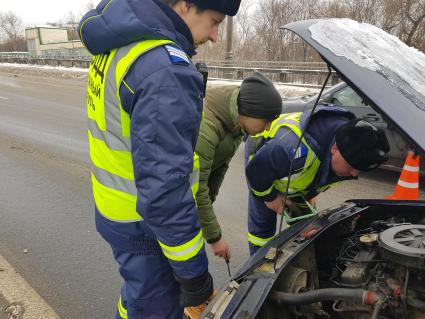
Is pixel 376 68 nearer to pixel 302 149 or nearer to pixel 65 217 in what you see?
pixel 302 149

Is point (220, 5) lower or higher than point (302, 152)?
higher

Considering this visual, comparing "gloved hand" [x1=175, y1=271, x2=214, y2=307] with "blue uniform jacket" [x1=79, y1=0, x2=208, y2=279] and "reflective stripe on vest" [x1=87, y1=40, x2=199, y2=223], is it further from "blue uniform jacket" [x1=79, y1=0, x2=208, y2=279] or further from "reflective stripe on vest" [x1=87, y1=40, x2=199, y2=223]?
"reflective stripe on vest" [x1=87, y1=40, x2=199, y2=223]

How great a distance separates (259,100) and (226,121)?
273mm

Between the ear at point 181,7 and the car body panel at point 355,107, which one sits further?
the car body panel at point 355,107

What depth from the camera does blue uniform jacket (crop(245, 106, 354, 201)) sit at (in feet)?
7.34

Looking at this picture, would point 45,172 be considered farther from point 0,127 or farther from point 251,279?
point 251,279

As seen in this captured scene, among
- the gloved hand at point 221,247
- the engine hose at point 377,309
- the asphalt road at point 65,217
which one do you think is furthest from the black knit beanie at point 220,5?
the asphalt road at point 65,217

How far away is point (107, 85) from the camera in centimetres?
149

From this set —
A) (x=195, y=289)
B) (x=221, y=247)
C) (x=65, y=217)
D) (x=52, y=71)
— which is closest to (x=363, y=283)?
(x=195, y=289)

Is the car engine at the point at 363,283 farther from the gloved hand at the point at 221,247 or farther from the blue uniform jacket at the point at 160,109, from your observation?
the gloved hand at the point at 221,247

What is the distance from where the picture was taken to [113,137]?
1539mm

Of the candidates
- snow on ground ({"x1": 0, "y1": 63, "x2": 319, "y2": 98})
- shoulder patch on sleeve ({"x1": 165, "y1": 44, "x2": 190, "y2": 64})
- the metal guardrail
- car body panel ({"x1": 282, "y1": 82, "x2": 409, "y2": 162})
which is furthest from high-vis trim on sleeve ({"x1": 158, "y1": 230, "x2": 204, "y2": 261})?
snow on ground ({"x1": 0, "y1": 63, "x2": 319, "y2": 98})

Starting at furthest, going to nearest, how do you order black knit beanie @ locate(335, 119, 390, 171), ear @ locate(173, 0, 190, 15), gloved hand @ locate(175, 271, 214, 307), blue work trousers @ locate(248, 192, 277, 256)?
blue work trousers @ locate(248, 192, 277, 256) → black knit beanie @ locate(335, 119, 390, 171) → gloved hand @ locate(175, 271, 214, 307) → ear @ locate(173, 0, 190, 15)

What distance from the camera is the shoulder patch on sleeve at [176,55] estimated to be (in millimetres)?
1343
